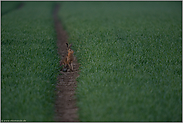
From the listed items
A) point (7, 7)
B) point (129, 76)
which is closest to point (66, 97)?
point (129, 76)

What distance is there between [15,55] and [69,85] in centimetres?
518

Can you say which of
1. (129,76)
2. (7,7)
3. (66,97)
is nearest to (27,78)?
(66,97)

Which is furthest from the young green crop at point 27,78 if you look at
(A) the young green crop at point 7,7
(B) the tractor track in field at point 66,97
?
(A) the young green crop at point 7,7

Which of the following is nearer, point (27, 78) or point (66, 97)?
point (66, 97)

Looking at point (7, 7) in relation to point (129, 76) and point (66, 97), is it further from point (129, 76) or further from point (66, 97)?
point (129, 76)

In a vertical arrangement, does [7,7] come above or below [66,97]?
above

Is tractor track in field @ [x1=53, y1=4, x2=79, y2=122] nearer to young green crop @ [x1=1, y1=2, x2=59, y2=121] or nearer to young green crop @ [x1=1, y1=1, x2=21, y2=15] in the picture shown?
young green crop @ [x1=1, y1=2, x2=59, y2=121]

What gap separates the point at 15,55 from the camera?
12.3 metres

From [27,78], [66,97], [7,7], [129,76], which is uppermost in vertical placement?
[7,7]

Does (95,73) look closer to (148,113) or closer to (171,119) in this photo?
(148,113)

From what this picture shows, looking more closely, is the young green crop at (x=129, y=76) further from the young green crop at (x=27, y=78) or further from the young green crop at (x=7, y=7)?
the young green crop at (x=7, y=7)

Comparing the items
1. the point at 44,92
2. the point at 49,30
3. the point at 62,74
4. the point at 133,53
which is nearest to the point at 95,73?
the point at 62,74

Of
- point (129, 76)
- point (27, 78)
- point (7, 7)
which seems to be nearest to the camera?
point (27, 78)

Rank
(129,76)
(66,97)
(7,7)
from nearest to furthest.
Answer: (66,97) → (129,76) → (7,7)
